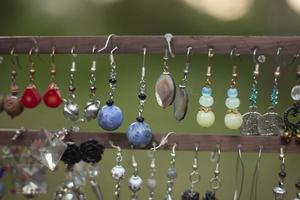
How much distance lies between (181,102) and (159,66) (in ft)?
1.24

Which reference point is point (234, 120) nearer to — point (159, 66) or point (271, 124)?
point (271, 124)

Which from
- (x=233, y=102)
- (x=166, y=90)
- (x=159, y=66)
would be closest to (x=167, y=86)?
(x=166, y=90)

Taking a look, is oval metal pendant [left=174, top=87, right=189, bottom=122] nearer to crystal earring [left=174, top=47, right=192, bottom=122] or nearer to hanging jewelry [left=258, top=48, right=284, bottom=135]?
crystal earring [left=174, top=47, right=192, bottom=122]

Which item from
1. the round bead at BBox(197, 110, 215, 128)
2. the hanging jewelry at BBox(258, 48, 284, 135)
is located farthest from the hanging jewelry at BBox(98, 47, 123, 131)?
the hanging jewelry at BBox(258, 48, 284, 135)

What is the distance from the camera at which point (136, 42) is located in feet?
2.18

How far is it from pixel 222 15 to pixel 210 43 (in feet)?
1.46

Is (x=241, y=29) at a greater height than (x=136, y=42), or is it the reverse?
(x=241, y=29)

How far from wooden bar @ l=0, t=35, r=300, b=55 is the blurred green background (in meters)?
0.35

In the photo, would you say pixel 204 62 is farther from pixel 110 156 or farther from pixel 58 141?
pixel 58 141

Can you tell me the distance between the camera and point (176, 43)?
2.16 ft

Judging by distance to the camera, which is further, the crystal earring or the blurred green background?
the blurred green background

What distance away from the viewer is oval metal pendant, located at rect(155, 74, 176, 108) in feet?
2.16

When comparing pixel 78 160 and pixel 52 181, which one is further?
pixel 52 181

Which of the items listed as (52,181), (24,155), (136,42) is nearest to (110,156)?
(52,181)
